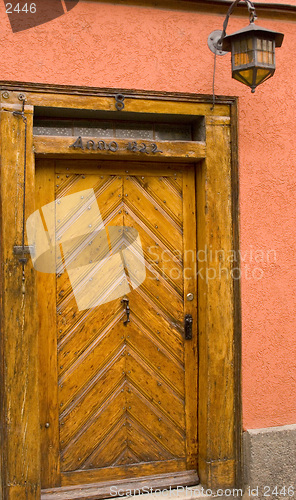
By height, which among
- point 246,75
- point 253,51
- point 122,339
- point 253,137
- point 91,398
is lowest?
point 91,398

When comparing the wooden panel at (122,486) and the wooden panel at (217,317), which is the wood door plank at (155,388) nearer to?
the wooden panel at (217,317)

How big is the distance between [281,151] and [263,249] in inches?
31.5

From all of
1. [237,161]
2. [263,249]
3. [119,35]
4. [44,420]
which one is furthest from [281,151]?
[44,420]

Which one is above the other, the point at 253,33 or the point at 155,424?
the point at 253,33

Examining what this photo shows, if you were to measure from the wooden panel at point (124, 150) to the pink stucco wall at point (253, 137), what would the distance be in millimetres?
393

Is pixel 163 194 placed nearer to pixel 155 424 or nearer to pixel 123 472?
pixel 155 424

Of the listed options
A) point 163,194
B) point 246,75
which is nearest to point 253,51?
point 246,75

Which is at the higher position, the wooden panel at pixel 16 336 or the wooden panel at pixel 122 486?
the wooden panel at pixel 16 336

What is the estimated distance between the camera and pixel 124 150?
11.2 ft

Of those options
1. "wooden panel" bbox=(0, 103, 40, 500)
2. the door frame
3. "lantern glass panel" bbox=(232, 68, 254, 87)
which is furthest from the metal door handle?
"lantern glass panel" bbox=(232, 68, 254, 87)

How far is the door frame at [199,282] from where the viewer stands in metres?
3.17

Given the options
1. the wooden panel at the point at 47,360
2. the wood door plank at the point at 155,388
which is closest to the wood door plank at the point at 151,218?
the wooden panel at the point at 47,360

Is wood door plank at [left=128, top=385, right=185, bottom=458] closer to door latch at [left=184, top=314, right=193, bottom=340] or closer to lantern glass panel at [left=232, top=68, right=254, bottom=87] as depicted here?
door latch at [left=184, top=314, right=193, bottom=340]

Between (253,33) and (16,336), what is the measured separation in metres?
2.54
